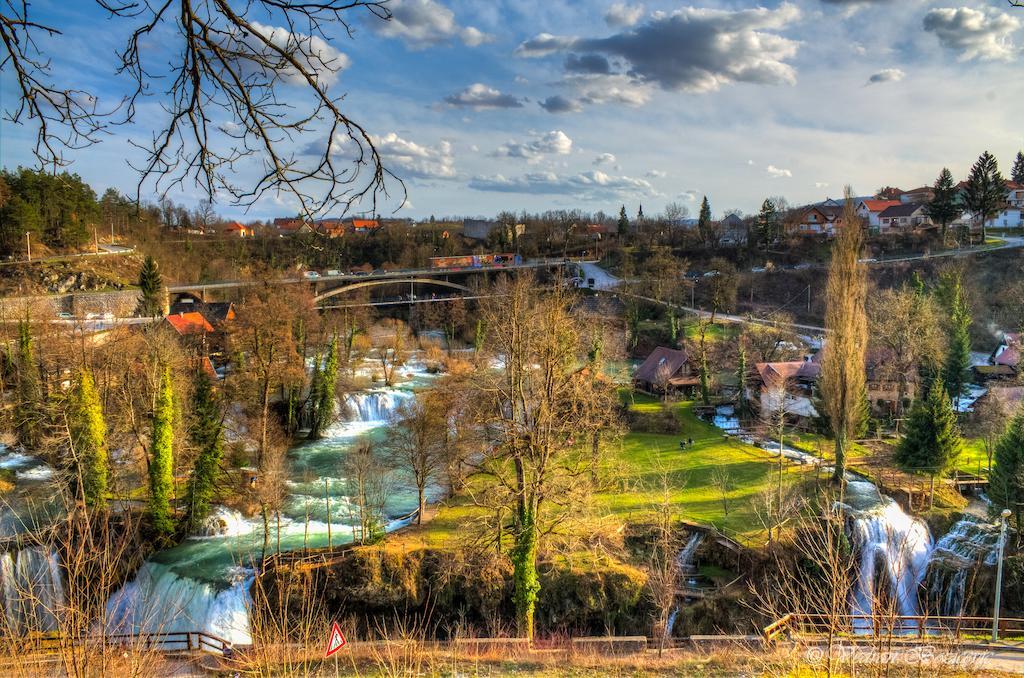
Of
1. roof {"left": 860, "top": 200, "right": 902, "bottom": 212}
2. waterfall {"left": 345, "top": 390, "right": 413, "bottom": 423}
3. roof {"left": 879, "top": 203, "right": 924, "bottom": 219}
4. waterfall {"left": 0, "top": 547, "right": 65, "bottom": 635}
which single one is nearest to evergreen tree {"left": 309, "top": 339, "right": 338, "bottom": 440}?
Result: waterfall {"left": 345, "top": 390, "right": 413, "bottom": 423}

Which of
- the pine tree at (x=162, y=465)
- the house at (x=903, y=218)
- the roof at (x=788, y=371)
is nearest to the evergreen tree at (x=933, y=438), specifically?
the roof at (x=788, y=371)

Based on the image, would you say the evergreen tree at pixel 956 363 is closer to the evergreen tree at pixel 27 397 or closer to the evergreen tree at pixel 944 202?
the evergreen tree at pixel 944 202

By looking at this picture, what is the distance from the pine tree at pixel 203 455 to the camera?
19.2 meters

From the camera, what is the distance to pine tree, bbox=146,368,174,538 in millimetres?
18312

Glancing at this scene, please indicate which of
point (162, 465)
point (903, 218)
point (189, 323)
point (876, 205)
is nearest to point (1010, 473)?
point (162, 465)

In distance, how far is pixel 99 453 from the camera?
1841 cm

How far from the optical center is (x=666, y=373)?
3384cm

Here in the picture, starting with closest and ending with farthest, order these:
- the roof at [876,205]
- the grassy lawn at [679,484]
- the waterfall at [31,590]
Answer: the waterfall at [31,590] → the grassy lawn at [679,484] → the roof at [876,205]

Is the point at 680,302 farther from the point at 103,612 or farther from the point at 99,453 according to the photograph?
the point at 103,612

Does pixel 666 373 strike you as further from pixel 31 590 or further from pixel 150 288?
pixel 31 590

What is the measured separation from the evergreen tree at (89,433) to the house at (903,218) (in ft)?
230

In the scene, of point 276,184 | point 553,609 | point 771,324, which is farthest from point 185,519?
point 771,324

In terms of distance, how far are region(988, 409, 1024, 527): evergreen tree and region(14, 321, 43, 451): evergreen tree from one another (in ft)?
97.1

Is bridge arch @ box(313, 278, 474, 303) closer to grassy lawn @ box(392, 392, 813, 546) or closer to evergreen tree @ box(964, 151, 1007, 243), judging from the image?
grassy lawn @ box(392, 392, 813, 546)
